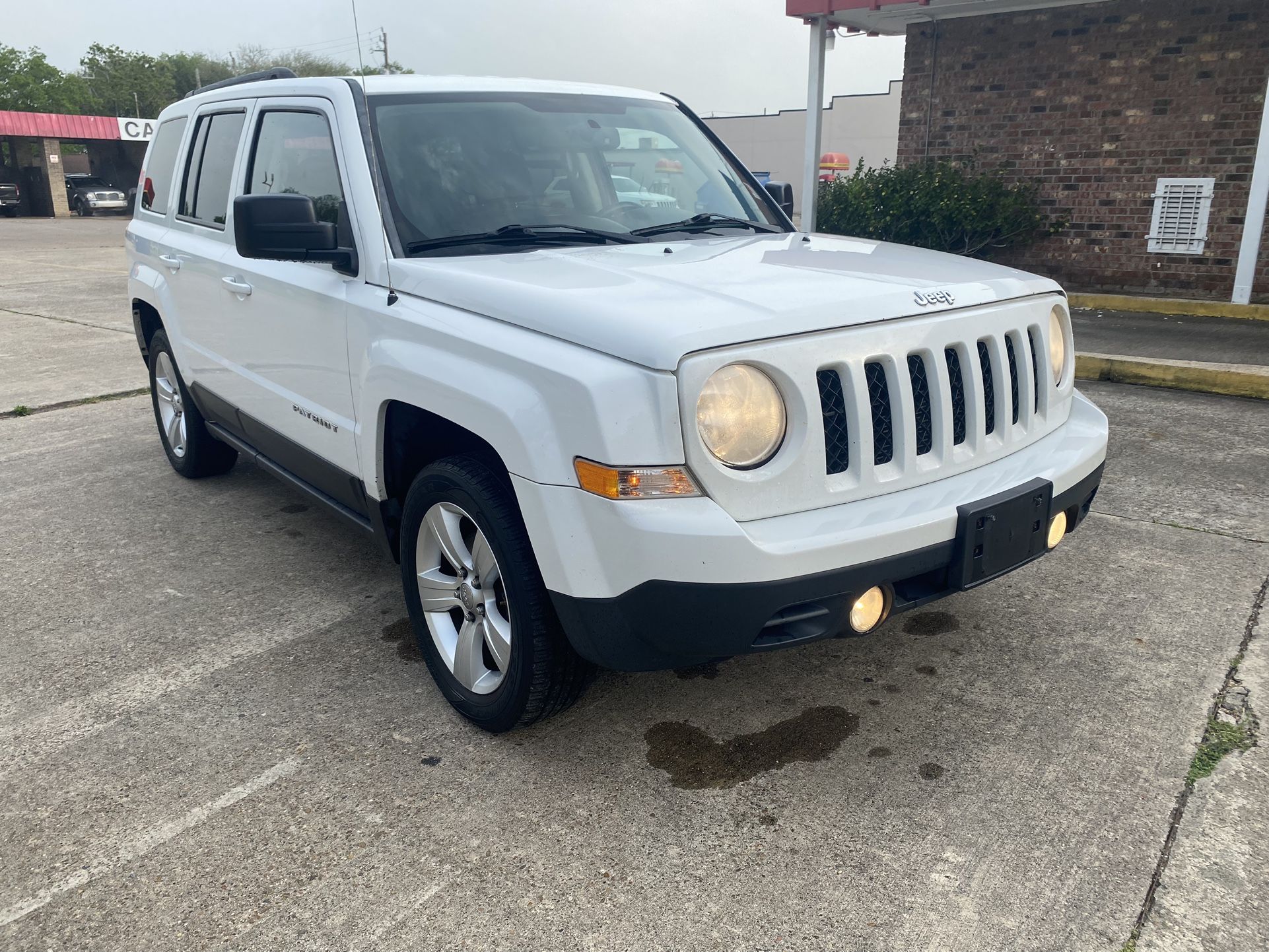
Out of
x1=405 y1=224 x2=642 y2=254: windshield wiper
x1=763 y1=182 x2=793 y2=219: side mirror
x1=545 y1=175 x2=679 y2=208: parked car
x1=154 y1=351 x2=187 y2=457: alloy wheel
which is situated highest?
x1=545 y1=175 x2=679 y2=208: parked car

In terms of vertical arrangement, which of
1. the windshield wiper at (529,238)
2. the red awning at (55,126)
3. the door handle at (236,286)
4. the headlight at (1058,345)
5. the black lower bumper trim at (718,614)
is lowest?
the black lower bumper trim at (718,614)

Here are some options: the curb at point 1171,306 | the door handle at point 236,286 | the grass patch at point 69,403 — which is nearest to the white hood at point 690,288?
the door handle at point 236,286

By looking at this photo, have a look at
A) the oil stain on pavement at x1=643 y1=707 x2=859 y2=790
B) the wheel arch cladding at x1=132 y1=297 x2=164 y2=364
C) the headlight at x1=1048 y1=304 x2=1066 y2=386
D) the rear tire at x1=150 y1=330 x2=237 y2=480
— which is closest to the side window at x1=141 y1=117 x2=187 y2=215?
the wheel arch cladding at x1=132 y1=297 x2=164 y2=364

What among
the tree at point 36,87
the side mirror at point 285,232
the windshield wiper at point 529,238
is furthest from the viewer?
the tree at point 36,87

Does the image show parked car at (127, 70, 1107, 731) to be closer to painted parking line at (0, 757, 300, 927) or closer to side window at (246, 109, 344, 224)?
side window at (246, 109, 344, 224)

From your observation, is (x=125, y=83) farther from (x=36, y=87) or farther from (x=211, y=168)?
(x=211, y=168)

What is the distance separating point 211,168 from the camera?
4.49 meters

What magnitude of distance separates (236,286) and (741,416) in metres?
2.48

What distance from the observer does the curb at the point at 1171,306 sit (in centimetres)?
970

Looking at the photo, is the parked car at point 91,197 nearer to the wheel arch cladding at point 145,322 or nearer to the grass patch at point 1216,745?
the wheel arch cladding at point 145,322

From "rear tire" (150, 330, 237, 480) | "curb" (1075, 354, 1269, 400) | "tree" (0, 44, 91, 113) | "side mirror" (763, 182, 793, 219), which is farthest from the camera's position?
"tree" (0, 44, 91, 113)

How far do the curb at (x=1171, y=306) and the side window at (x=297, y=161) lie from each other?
8651mm

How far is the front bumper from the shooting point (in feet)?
7.60

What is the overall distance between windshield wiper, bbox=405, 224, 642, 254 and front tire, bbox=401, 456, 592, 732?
2.41 ft
